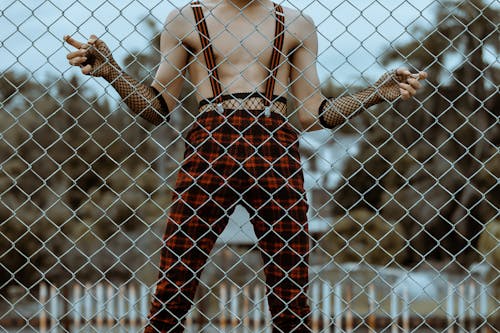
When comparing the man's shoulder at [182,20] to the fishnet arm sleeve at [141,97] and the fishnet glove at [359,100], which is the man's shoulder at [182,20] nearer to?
the fishnet arm sleeve at [141,97]

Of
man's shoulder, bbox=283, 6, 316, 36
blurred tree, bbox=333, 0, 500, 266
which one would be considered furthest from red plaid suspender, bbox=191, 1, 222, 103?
blurred tree, bbox=333, 0, 500, 266

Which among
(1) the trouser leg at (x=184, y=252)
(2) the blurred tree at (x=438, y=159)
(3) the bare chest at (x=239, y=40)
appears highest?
(2) the blurred tree at (x=438, y=159)

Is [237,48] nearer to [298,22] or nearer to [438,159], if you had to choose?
[298,22]

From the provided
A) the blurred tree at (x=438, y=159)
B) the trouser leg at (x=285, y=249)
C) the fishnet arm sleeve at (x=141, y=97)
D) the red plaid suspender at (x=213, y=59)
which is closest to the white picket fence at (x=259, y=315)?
the trouser leg at (x=285, y=249)

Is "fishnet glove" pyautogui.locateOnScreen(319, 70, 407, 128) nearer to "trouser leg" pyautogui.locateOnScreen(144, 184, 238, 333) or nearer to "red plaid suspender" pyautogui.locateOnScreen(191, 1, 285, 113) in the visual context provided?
"red plaid suspender" pyautogui.locateOnScreen(191, 1, 285, 113)

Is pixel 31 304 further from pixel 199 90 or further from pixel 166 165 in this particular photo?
pixel 199 90

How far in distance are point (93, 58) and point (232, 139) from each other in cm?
45

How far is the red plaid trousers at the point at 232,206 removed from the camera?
7.39 ft

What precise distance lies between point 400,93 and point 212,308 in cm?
905

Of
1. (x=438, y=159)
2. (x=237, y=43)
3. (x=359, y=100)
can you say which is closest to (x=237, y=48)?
(x=237, y=43)

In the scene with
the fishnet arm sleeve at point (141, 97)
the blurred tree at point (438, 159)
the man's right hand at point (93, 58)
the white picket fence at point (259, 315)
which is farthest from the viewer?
the blurred tree at point (438, 159)

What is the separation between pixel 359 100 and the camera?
7.75ft

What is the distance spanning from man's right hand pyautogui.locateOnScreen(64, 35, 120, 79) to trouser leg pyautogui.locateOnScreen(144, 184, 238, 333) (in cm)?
41

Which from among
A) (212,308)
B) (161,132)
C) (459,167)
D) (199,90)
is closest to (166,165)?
(161,132)
